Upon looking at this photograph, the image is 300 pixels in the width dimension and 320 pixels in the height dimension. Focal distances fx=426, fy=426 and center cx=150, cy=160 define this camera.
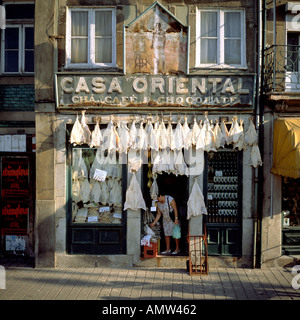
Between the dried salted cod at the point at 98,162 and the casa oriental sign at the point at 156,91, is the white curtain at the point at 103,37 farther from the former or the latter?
the dried salted cod at the point at 98,162

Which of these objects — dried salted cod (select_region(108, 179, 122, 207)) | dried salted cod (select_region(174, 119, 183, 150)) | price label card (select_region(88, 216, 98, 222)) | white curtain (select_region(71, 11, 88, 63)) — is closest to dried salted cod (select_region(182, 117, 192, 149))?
dried salted cod (select_region(174, 119, 183, 150))

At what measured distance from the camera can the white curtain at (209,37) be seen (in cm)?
1081

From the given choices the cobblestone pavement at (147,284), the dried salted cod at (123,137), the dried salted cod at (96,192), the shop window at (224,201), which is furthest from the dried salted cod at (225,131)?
the dried salted cod at (96,192)

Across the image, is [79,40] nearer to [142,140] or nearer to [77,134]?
[77,134]

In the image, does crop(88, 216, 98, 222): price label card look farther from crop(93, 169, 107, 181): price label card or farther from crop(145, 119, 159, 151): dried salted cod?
crop(145, 119, 159, 151): dried salted cod

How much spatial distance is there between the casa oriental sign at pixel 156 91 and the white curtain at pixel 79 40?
25.2 inches

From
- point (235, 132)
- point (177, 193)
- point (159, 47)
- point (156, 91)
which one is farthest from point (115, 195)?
point (159, 47)

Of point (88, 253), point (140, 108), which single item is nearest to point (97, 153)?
point (140, 108)

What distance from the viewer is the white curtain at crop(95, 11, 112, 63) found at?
10812 millimetres

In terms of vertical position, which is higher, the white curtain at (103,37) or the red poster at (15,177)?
the white curtain at (103,37)

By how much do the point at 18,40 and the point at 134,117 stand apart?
415 centimetres

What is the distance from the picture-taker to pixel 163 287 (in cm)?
921

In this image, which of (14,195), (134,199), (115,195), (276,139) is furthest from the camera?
(14,195)

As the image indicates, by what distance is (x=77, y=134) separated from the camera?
33.9ft
